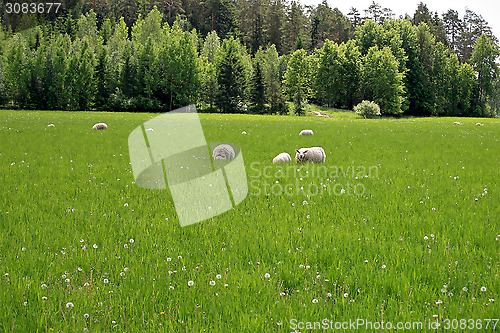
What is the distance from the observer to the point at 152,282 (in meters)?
4.41

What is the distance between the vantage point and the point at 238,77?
8225 centimetres

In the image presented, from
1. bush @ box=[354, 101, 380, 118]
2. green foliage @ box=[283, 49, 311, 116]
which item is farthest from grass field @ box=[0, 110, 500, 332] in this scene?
green foliage @ box=[283, 49, 311, 116]

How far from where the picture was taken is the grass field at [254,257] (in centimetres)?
371

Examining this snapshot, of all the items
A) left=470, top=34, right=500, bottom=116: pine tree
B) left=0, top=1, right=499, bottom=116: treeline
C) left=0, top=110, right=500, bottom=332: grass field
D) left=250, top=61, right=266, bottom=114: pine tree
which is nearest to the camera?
left=0, top=110, right=500, bottom=332: grass field

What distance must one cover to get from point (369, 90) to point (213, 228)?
89.4 metres

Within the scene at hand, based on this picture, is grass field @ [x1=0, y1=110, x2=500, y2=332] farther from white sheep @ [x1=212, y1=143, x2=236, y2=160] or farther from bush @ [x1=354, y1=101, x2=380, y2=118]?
bush @ [x1=354, y1=101, x2=380, y2=118]

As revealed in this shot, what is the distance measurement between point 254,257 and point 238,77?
8048 cm

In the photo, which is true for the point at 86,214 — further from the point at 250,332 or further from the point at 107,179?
the point at 250,332

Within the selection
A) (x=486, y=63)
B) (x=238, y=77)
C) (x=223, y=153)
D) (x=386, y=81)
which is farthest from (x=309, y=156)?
(x=486, y=63)

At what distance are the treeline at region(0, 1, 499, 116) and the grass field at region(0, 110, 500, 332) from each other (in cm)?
6847

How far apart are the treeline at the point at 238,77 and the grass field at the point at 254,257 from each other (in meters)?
68.5

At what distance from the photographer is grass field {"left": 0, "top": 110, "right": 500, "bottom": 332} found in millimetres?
3715

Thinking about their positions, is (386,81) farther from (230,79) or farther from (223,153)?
(223,153)

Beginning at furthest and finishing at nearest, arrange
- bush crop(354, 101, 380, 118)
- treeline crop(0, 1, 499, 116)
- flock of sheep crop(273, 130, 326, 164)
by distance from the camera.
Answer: treeline crop(0, 1, 499, 116) → bush crop(354, 101, 380, 118) → flock of sheep crop(273, 130, 326, 164)
